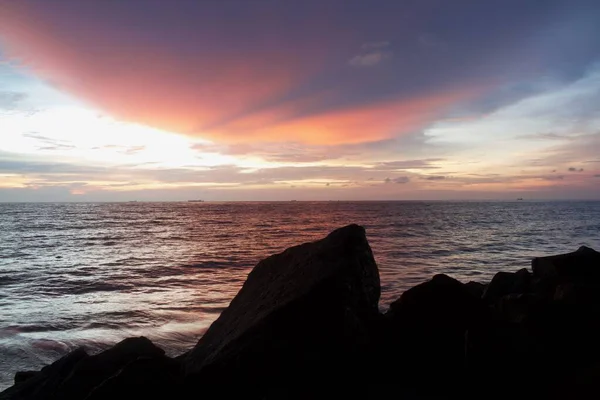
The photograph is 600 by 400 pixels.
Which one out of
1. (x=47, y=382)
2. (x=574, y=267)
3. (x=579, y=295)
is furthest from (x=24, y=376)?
(x=574, y=267)

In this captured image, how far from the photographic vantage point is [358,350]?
20.7 ft

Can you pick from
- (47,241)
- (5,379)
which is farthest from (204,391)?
(47,241)

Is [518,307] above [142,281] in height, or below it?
above

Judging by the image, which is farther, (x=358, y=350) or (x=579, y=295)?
(x=579, y=295)

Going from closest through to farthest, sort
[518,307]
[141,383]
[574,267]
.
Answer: [141,383]
[518,307]
[574,267]

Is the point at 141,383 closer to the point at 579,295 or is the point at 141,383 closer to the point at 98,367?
the point at 98,367

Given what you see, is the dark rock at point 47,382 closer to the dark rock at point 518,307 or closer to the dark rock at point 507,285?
the dark rock at point 518,307

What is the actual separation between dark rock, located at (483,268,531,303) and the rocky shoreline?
283cm

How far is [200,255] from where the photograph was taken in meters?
35.1

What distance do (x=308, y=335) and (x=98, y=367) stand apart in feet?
12.8

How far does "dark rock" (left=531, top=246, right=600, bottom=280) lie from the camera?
29.5 feet

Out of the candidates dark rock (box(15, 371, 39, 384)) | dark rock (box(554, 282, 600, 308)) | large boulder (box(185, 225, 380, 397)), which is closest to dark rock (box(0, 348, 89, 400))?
dark rock (box(15, 371, 39, 384))

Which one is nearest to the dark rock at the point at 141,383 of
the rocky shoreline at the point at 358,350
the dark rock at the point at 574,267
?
the rocky shoreline at the point at 358,350

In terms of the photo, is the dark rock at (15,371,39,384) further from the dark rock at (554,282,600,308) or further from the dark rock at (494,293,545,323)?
the dark rock at (554,282,600,308)
